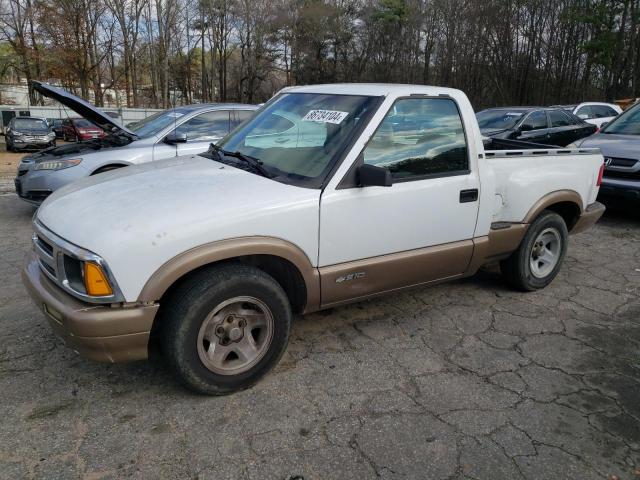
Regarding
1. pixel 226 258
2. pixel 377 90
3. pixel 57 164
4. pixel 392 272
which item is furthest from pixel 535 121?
pixel 226 258

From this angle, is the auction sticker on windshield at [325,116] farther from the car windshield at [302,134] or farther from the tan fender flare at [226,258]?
the tan fender flare at [226,258]

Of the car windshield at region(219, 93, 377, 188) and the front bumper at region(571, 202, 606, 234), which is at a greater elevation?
the car windshield at region(219, 93, 377, 188)

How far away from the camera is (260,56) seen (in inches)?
1757

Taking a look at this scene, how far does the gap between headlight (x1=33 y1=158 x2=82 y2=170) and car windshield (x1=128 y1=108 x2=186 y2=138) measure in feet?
3.09

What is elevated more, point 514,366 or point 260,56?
point 260,56

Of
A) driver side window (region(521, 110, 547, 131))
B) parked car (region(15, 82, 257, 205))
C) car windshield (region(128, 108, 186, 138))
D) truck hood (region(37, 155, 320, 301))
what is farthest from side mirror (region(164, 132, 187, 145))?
driver side window (region(521, 110, 547, 131))

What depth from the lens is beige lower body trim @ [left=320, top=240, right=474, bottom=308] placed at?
10.4 ft

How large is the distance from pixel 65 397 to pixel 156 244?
117 cm

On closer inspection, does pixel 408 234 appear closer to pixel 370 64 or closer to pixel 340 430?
pixel 340 430

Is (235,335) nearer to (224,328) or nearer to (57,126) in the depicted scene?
(224,328)

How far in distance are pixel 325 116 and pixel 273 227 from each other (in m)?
1.04

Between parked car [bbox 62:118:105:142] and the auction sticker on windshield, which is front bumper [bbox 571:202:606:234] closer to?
the auction sticker on windshield

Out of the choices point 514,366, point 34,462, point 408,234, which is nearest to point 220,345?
point 34,462

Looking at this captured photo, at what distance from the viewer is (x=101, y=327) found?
95.2 inches
